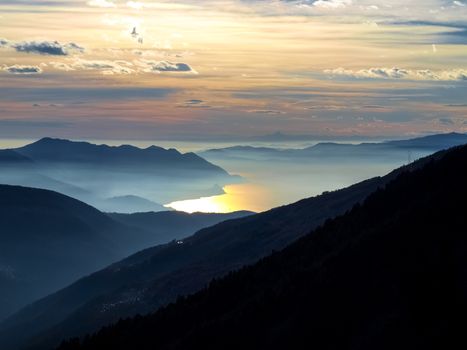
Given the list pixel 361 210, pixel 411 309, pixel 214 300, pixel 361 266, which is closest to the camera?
pixel 411 309

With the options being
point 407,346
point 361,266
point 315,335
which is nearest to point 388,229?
point 361,266

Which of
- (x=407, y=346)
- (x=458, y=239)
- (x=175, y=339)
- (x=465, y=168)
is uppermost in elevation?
(x=465, y=168)

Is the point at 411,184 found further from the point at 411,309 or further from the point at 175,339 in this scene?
the point at 411,309

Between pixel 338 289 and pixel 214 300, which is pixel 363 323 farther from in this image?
pixel 214 300

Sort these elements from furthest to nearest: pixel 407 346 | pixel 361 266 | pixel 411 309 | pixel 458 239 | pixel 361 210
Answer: pixel 361 210 < pixel 361 266 < pixel 458 239 < pixel 411 309 < pixel 407 346

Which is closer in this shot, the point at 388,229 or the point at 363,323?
the point at 363,323

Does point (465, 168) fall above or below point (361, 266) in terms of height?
above
